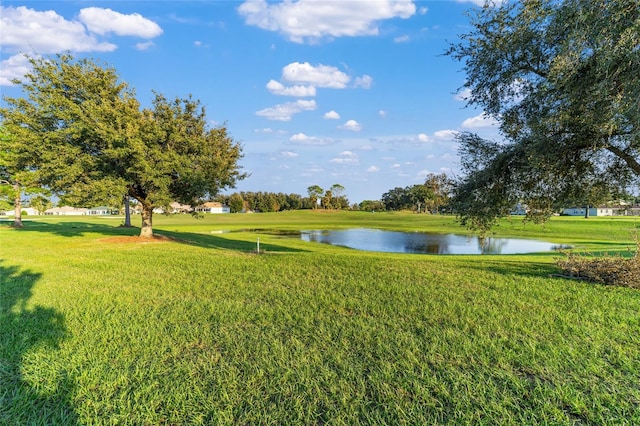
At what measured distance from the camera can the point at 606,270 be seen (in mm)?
7176

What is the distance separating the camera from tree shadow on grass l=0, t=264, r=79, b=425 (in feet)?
9.12

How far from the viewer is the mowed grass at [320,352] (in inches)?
110

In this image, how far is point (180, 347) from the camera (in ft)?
12.9

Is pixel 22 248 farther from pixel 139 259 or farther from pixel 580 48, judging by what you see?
pixel 580 48

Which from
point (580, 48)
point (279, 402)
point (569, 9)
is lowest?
point (279, 402)

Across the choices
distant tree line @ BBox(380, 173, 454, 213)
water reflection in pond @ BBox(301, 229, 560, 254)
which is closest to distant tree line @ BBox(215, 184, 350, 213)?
distant tree line @ BBox(380, 173, 454, 213)

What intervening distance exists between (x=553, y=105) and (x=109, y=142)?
1524 cm

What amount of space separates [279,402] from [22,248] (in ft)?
51.5

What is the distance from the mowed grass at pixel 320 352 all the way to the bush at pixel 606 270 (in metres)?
0.52

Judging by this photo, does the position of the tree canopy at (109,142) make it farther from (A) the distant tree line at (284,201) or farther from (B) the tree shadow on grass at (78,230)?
(A) the distant tree line at (284,201)

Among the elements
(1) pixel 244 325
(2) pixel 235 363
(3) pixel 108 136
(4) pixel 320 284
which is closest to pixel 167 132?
(3) pixel 108 136

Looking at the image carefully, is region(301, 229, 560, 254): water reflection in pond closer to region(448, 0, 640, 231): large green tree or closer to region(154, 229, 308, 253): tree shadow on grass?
region(154, 229, 308, 253): tree shadow on grass

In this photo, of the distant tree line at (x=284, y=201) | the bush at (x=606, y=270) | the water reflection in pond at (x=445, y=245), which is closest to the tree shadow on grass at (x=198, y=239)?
the water reflection in pond at (x=445, y=245)

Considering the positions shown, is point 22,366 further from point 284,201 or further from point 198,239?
point 284,201
